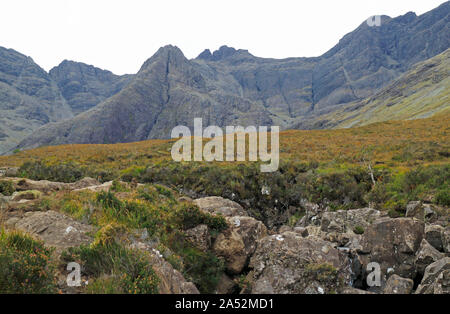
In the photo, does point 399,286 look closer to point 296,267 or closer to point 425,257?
point 425,257

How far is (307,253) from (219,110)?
17133cm

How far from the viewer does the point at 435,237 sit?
878cm

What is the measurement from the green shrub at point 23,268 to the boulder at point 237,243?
440cm

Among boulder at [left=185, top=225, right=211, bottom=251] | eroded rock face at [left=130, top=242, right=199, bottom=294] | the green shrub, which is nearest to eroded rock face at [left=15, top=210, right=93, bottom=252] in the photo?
the green shrub

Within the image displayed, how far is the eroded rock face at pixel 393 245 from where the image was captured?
322 inches

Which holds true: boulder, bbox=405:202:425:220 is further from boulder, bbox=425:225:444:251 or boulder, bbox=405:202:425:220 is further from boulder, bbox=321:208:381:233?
boulder, bbox=425:225:444:251

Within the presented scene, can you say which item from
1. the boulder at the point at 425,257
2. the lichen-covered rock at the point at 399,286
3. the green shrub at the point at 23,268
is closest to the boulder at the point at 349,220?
the boulder at the point at 425,257

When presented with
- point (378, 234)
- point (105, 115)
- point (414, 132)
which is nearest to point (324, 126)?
point (414, 132)

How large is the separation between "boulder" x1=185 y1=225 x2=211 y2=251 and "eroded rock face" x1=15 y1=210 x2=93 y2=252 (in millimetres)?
2831

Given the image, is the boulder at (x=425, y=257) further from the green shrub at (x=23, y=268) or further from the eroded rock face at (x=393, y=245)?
the green shrub at (x=23, y=268)

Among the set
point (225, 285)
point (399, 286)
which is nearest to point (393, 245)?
point (399, 286)

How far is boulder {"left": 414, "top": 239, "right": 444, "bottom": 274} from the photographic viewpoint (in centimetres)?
775
